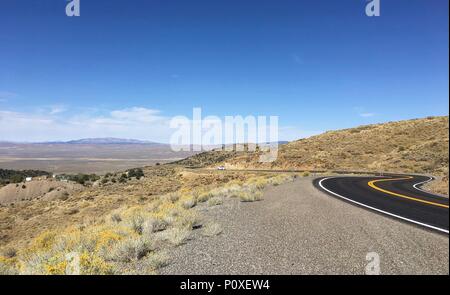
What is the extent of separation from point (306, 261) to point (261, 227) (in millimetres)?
3563

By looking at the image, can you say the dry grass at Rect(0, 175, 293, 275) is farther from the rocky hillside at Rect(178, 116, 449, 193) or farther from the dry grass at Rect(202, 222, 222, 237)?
the rocky hillside at Rect(178, 116, 449, 193)

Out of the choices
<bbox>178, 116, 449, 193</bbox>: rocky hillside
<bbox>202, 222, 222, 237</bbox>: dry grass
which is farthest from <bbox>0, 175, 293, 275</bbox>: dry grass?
<bbox>178, 116, 449, 193</bbox>: rocky hillside

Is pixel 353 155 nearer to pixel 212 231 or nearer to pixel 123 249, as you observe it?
pixel 212 231

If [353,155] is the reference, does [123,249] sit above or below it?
below

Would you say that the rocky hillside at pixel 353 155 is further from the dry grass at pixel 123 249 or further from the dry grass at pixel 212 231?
the dry grass at pixel 123 249

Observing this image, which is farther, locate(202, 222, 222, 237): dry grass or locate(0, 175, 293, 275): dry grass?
locate(202, 222, 222, 237): dry grass

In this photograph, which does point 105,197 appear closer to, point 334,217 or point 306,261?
point 334,217

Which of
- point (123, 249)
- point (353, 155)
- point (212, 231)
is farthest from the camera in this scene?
point (353, 155)

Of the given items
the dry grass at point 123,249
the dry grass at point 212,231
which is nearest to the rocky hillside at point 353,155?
the dry grass at point 212,231

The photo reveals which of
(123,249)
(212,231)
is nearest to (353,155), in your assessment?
(212,231)

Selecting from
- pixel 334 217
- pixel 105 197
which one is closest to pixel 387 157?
pixel 105 197

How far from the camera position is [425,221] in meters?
8.45

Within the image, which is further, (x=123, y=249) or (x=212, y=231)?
(x=212, y=231)

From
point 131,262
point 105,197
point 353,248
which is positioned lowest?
point 105,197
